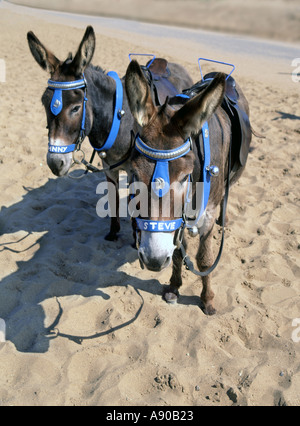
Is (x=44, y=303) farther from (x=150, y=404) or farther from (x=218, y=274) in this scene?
(x=218, y=274)

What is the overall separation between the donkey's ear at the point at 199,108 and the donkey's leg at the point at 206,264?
3.75 ft

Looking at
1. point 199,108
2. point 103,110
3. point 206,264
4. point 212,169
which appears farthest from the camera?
point 103,110

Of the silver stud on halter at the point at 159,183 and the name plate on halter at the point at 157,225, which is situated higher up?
the silver stud on halter at the point at 159,183

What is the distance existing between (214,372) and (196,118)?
Answer: 74.8 inches

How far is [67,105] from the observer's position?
3.03 meters

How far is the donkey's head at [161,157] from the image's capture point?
192 cm

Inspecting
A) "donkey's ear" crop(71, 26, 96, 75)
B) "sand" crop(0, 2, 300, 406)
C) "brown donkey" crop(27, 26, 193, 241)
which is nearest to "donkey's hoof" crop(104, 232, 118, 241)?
"sand" crop(0, 2, 300, 406)

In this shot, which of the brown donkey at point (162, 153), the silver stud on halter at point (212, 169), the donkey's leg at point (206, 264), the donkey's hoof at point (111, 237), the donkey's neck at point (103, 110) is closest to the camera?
the brown donkey at point (162, 153)

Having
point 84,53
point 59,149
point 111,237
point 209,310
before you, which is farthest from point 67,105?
point 209,310

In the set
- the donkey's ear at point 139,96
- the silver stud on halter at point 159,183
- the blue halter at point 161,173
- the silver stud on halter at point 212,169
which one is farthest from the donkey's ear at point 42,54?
the silver stud on halter at point 159,183

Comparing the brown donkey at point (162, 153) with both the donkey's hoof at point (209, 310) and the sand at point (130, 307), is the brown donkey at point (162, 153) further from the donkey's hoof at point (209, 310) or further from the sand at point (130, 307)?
the donkey's hoof at point (209, 310)

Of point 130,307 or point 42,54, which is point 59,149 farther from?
point 130,307

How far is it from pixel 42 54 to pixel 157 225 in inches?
92.0
